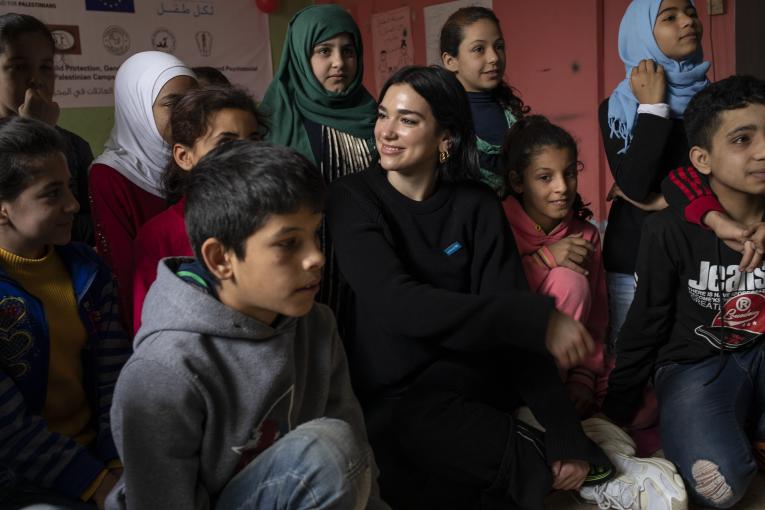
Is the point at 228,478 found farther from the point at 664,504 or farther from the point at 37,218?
the point at 664,504

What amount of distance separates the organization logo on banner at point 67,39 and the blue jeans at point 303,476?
4.50 m

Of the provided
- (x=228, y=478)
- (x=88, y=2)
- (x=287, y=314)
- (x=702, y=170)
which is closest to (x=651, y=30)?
(x=702, y=170)

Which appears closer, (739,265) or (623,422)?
(739,265)

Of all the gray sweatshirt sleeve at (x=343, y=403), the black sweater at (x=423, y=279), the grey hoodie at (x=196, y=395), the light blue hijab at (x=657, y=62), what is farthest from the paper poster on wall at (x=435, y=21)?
the grey hoodie at (x=196, y=395)

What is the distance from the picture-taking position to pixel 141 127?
2246mm

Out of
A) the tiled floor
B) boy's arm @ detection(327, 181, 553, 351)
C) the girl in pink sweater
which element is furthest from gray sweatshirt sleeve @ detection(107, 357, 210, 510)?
the girl in pink sweater

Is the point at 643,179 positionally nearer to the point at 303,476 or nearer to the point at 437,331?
the point at 437,331

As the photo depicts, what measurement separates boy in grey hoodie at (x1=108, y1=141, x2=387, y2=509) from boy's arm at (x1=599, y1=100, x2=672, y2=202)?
131cm

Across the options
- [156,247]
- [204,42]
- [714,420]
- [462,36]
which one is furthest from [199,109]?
[204,42]

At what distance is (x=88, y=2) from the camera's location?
5.02m

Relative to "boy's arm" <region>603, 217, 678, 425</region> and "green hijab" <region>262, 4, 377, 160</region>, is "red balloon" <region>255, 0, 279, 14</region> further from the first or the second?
"boy's arm" <region>603, 217, 678, 425</region>

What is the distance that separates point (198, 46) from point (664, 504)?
507 cm

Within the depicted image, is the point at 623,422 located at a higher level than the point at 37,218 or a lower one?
lower

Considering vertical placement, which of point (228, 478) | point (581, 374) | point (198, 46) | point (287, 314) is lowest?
point (581, 374)
